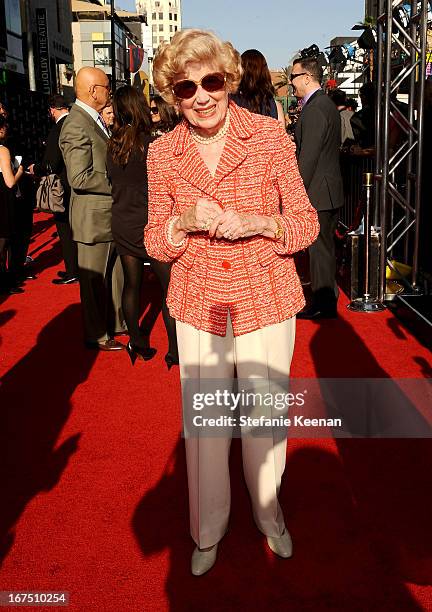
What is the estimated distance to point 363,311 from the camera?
6.78m

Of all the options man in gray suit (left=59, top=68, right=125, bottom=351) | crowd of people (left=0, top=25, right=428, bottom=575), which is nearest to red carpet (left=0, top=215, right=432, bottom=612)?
crowd of people (left=0, top=25, right=428, bottom=575)

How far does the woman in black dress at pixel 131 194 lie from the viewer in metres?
4.67

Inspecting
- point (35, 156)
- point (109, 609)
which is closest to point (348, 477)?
point (109, 609)

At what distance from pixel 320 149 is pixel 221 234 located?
4.13 m

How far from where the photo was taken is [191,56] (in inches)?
92.9

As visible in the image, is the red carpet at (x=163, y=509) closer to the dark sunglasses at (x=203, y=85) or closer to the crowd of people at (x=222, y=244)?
the crowd of people at (x=222, y=244)

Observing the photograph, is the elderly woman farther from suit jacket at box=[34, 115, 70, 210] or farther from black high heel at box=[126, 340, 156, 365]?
suit jacket at box=[34, 115, 70, 210]

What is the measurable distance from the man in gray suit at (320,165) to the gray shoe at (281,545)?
382 centimetres

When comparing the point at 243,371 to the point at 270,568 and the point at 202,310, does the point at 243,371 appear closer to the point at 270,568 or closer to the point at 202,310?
the point at 202,310

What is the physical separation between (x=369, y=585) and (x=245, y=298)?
1265 mm

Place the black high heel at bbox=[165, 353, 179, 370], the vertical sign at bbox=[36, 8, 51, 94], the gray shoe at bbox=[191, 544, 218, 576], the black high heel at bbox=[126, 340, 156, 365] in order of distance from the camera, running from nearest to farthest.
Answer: the gray shoe at bbox=[191, 544, 218, 576]
the black high heel at bbox=[165, 353, 179, 370]
the black high heel at bbox=[126, 340, 156, 365]
the vertical sign at bbox=[36, 8, 51, 94]

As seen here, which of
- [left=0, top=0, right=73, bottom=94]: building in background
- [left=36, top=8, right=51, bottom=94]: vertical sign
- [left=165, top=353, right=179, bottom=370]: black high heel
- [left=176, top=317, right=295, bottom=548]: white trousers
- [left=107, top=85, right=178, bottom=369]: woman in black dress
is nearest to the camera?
[left=176, top=317, right=295, bottom=548]: white trousers

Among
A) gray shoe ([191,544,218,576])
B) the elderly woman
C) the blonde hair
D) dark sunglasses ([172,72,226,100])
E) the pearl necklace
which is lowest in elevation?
gray shoe ([191,544,218,576])

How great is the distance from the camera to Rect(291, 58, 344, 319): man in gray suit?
6.00 metres
